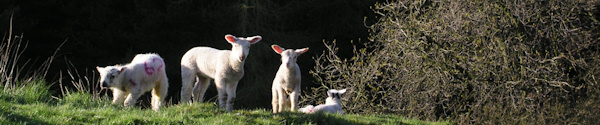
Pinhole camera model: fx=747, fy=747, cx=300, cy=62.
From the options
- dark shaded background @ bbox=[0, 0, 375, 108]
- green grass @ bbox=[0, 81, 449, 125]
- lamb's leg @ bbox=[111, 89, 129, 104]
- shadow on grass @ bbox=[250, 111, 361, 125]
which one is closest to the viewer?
green grass @ bbox=[0, 81, 449, 125]

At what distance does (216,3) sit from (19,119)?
47.5 ft

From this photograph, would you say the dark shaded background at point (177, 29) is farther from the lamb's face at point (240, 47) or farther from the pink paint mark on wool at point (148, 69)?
the lamb's face at point (240, 47)

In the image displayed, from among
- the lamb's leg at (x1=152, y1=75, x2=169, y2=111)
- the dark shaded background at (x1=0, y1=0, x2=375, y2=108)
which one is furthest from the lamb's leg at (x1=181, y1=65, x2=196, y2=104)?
the dark shaded background at (x1=0, y1=0, x2=375, y2=108)

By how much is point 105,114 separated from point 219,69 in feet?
9.11

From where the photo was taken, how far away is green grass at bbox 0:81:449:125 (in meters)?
6.29

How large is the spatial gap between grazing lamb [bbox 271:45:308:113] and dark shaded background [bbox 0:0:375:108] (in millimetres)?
8463

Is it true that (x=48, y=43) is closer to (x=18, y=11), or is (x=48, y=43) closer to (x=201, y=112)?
(x=18, y=11)

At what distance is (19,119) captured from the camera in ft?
19.8

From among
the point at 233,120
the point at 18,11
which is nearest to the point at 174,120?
the point at 233,120

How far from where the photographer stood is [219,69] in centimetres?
932

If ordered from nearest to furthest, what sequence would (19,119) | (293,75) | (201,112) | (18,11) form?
(19,119), (201,112), (293,75), (18,11)

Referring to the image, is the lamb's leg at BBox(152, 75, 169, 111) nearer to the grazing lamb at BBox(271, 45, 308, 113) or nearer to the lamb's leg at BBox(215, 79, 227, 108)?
the lamb's leg at BBox(215, 79, 227, 108)

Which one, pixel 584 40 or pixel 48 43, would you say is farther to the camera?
pixel 48 43

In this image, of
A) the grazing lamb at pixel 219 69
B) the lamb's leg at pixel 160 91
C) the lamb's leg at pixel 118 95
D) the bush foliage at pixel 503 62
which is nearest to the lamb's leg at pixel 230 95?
the grazing lamb at pixel 219 69
